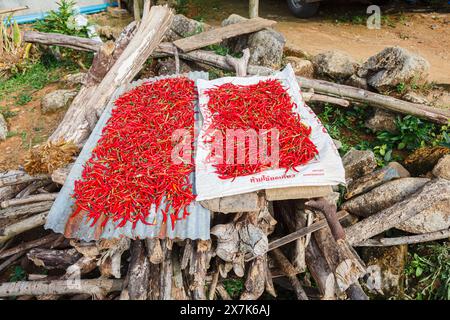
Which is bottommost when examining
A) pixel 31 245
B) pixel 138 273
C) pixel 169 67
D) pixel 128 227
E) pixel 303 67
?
pixel 31 245

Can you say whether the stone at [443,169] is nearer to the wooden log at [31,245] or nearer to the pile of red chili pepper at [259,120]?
the pile of red chili pepper at [259,120]

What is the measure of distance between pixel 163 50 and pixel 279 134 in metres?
4.49

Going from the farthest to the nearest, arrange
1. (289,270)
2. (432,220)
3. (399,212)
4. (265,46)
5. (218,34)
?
(218,34) < (265,46) < (432,220) < (399,212) < (289,270)

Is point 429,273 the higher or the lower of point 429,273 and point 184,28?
the lower

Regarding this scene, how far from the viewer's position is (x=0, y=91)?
816 centimetres

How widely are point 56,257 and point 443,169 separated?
4571mm

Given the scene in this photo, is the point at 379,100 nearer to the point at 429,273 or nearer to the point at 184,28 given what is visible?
the point at 429,273

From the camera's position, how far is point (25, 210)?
13.2 ft

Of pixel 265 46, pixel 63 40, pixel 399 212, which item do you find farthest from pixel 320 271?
pixel 63 40

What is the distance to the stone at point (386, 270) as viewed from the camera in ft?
12.2

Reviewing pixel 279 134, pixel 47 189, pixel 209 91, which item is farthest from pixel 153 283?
pixel 209 91

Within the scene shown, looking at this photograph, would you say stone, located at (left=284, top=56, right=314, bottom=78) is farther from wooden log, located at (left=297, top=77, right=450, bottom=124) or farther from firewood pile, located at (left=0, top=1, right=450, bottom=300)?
firewood pile, located at (left=0, top=1, right=450, bottom=300)

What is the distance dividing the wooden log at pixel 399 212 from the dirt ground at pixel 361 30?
13.1ft

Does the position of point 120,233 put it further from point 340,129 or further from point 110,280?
point 340,129
